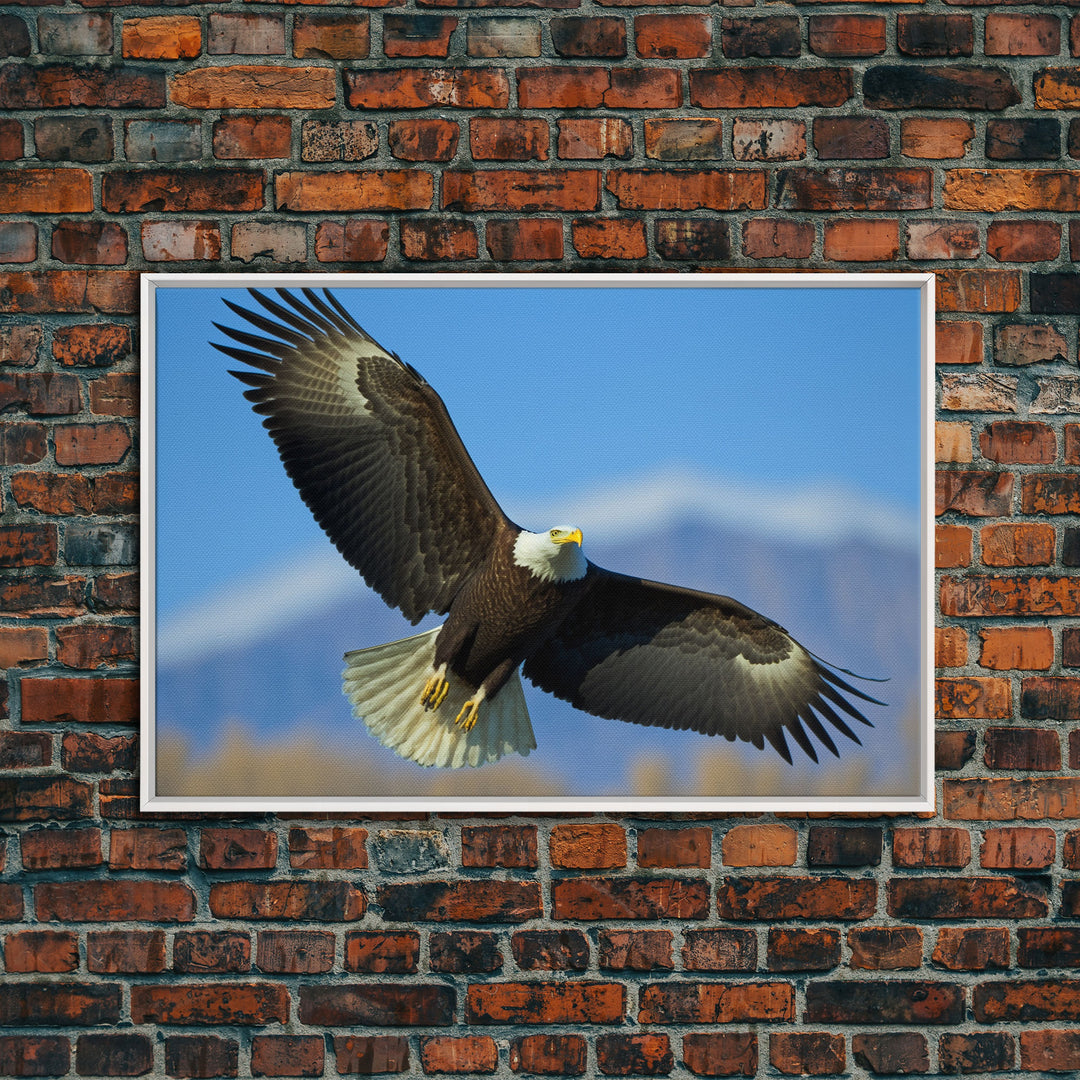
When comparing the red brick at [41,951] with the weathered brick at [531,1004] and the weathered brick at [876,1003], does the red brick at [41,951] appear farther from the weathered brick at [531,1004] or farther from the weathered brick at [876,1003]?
the weathered brick at [876,1003]

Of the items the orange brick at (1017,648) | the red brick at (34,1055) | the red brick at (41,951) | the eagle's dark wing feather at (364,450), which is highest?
the eagle's dark wing feather at (364,450)

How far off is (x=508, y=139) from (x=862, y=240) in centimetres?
55

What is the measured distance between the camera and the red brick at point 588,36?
54.9 inches

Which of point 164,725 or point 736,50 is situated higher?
point 736,50

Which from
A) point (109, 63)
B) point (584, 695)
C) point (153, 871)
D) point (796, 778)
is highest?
point (109, 63)

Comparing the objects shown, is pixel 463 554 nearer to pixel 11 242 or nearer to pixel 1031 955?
pixel 11 242

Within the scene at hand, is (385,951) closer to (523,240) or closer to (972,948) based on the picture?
(972,948)

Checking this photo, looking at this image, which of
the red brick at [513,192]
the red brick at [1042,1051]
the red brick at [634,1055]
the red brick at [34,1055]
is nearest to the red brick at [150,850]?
the red brick at [34,1055]

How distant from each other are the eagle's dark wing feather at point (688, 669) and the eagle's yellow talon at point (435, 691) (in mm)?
123

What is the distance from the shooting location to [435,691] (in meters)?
1.37

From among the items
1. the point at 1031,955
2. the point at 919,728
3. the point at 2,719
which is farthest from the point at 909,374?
the point at 2,719

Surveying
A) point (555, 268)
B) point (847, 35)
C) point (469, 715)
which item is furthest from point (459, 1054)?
point (847, 35)

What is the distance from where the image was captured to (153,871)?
4.47 feet

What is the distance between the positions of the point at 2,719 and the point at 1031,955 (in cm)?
154
